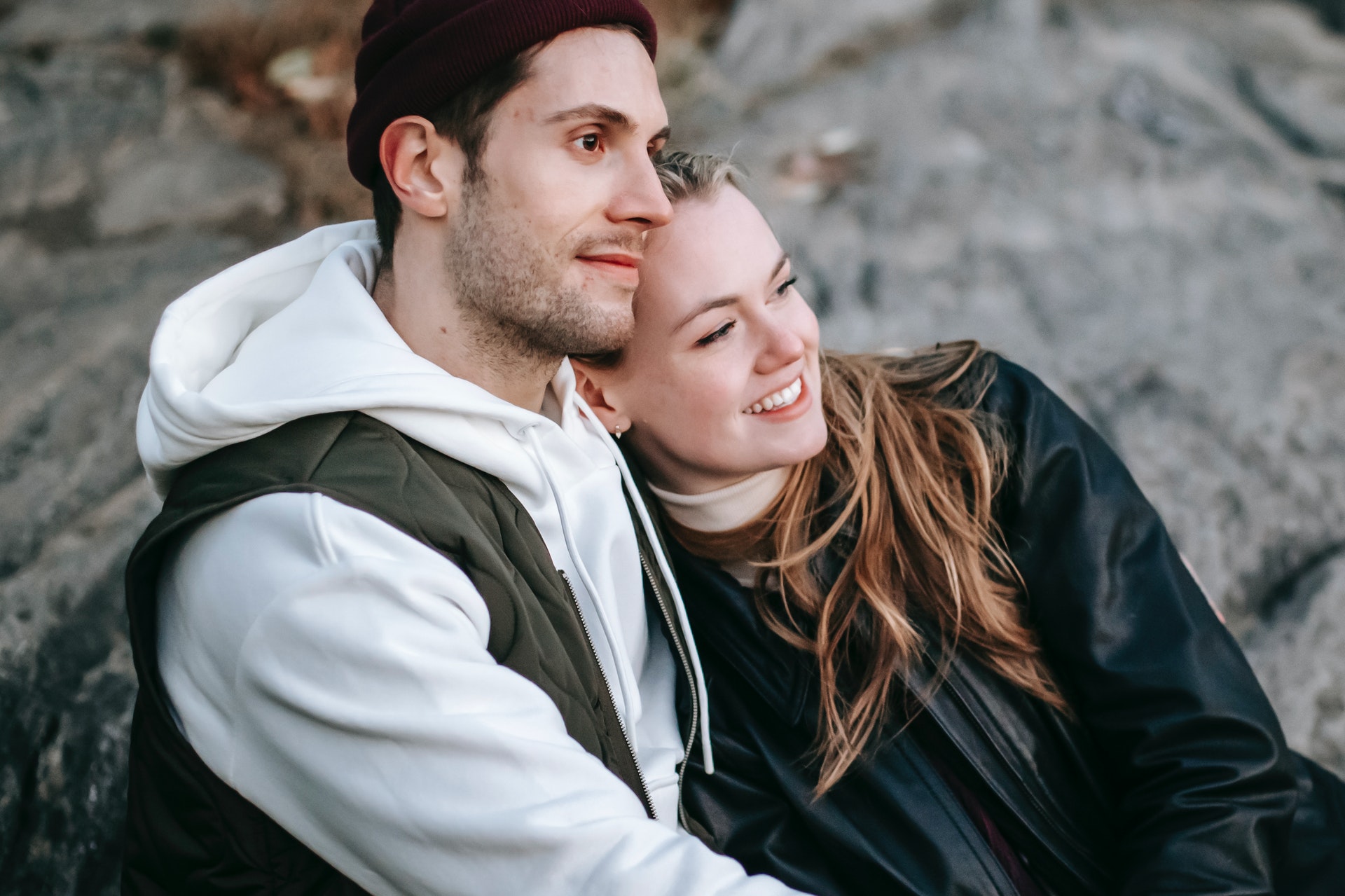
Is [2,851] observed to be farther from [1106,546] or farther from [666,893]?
[1106,546]

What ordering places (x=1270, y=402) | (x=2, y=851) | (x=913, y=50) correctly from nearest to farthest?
(x=2, y=851)
(x=1270, y=402)
(x=913, y=50)

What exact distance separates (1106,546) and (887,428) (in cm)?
53

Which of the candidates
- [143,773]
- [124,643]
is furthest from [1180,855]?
[124,643]

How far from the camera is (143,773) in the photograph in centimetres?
172

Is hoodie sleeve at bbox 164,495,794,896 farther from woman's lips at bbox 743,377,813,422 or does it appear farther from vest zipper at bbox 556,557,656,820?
woman's lips at bbox 743,377,813,422

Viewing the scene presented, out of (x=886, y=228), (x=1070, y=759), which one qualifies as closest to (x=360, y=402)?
(x=1070, y=759)

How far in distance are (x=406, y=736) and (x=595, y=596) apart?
572mm

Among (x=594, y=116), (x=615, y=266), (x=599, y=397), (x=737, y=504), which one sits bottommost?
(x=737, y=504)

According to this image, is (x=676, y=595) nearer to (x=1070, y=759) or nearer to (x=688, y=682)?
(x=688, y=682)

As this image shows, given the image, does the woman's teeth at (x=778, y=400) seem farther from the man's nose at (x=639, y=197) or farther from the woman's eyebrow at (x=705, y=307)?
the man's nose at (x=639, y=197)

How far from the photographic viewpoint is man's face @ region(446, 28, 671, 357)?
196cm

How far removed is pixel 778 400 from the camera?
2.21 meters

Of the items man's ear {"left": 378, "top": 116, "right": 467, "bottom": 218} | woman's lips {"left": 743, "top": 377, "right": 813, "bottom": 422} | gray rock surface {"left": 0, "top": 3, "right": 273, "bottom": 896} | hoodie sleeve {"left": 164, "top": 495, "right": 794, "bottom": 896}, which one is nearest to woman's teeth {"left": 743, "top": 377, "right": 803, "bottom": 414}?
woman's lips {"left": 743, "top": 377, "right": 813, "bottom": 422}

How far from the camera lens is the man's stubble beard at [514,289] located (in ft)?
6.51
